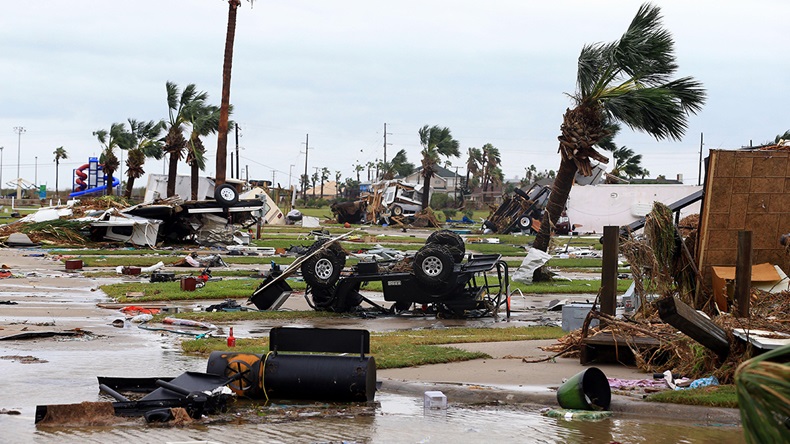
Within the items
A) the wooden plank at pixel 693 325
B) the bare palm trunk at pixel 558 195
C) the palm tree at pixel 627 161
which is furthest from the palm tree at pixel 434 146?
the wooden plank at pixel 693 325

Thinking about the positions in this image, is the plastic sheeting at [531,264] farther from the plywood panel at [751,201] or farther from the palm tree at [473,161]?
the palm tree at [473,161]

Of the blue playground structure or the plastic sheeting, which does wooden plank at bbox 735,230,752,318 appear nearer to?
the plastic sheeting

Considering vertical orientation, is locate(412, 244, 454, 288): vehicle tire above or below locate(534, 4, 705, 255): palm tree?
below

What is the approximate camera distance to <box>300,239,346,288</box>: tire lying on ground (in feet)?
58.7

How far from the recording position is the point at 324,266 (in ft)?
59.2

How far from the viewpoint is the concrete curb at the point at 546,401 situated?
31.8 feet

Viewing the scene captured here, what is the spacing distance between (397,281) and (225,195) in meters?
23.2

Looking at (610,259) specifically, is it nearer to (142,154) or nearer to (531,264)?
(531,264)

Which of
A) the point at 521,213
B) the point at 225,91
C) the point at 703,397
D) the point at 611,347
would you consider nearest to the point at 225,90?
the point at 225,91

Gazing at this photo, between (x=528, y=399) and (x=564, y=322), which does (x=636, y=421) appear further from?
(x=564, y=322)

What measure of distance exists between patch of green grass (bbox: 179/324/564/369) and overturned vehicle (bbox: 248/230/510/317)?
1.21 meters

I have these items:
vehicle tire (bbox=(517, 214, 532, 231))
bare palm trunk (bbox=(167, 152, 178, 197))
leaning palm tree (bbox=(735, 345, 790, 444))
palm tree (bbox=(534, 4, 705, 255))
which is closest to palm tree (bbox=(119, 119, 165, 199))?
bare palm trunk (bbox=(167, 152, 178, 197))

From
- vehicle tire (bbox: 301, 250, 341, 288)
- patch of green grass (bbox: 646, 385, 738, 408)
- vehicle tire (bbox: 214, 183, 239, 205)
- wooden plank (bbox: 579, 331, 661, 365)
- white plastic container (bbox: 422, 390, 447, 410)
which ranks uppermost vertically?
vehicle tire (bbox: 214, 183, 239, 205)

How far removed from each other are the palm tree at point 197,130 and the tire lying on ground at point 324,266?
32372 millimetres
